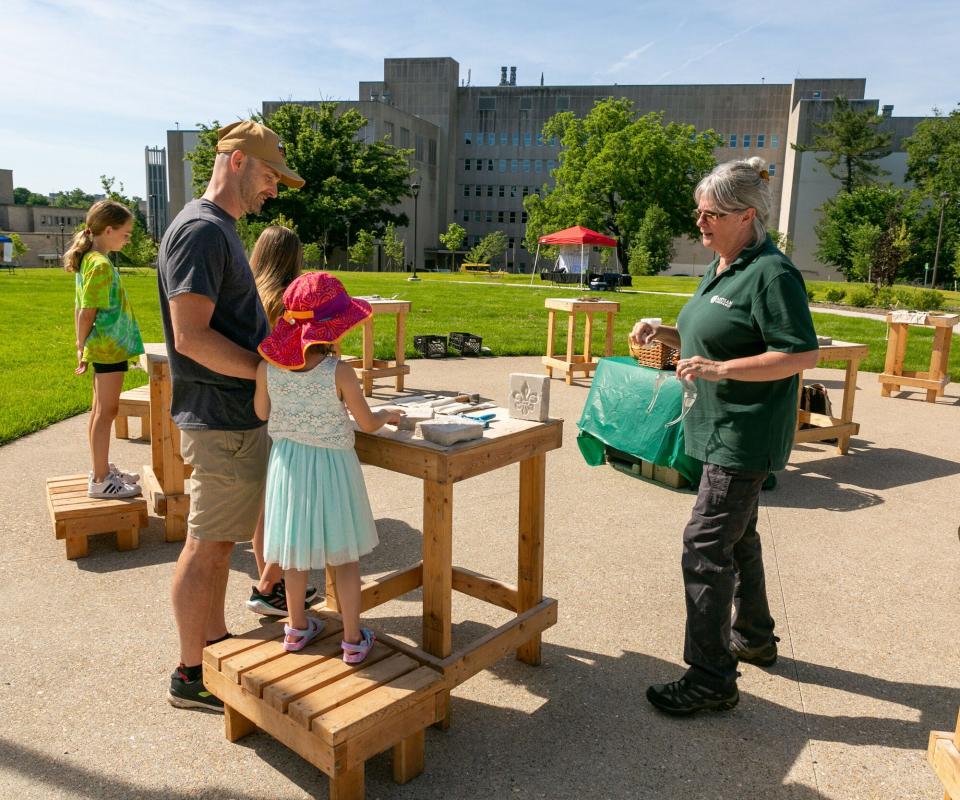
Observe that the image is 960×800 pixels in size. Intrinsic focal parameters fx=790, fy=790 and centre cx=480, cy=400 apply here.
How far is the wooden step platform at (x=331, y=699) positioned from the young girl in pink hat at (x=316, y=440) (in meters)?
0.13

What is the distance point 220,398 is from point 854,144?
70714mm

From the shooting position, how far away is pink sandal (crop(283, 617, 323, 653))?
2.92m

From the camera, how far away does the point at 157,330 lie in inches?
590

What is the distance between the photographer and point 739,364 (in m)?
2.96

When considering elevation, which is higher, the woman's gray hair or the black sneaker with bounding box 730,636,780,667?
the woman's gray hair

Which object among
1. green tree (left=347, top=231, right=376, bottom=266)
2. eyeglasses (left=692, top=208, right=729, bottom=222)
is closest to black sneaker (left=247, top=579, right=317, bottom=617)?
eyeglasses (left=692, top=208, right=729, bottom=222)

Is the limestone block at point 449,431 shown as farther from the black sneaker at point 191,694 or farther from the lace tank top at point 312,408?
the black sneaker at point 191,694

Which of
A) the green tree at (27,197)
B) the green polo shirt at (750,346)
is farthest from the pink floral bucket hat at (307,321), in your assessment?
the green tree at (27,197)

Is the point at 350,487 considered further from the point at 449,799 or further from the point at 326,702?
the point at 449,799

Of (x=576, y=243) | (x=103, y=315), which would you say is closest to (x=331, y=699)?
(x=103, y=315)

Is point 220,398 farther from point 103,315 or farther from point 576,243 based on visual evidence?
point 576,243

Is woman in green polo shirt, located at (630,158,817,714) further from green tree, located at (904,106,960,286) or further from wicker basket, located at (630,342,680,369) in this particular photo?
green tree, located at (904,106,960,286)

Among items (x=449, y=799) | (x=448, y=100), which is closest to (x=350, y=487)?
(x=449, y=799)

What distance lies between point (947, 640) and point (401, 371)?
6.82m
